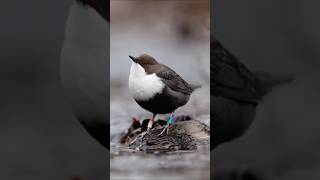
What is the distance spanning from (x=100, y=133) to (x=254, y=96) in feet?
3.59

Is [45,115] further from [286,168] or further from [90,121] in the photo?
[286,168]

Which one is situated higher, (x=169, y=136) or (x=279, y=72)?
(x=279, y=72)

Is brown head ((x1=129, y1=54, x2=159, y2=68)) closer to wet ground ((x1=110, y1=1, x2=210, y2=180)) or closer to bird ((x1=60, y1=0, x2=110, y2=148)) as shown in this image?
wet ground ((x1=110, y1=1, x2=210, y2=180))

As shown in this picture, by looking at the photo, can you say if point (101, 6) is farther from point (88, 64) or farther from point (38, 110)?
point (38, 110)

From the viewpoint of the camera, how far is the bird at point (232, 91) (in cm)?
277

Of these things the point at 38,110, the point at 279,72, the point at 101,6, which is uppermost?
the point at 101,6

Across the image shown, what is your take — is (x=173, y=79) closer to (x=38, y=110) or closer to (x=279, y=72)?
(x=279, y=72)

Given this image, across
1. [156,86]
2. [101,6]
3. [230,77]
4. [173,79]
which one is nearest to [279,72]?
[230,77]

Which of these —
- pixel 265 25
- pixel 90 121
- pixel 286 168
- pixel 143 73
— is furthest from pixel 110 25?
Result: pixel 286 168

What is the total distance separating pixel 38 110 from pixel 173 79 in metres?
0.94

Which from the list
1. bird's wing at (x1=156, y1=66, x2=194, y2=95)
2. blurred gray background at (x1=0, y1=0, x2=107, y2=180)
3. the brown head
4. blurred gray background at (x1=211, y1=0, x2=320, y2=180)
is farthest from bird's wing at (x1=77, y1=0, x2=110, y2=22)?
blurred gray background at (x1=211, y1=0, x2=320, y2=180)

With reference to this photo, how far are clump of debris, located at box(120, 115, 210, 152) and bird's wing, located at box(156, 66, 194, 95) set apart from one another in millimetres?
189

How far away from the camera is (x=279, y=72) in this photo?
2791 mm

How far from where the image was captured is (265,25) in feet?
9.11
